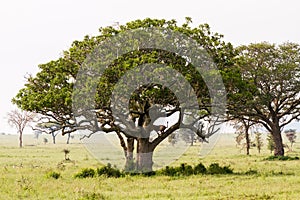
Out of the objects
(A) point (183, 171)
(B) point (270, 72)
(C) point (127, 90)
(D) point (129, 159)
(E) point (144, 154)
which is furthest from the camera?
(B) point (270, 72)

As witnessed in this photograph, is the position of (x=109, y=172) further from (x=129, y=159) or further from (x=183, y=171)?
(x=183, y=171)

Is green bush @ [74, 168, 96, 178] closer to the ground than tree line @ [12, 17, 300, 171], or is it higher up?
closer to the ground

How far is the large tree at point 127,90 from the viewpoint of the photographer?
2522cm

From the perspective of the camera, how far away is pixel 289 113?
4694cm

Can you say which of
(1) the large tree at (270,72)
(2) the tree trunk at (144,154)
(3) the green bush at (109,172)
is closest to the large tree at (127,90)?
(2) the tree trunk at (144,154)

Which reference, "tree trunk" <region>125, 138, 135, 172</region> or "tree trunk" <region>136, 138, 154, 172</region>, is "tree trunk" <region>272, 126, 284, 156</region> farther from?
"tree trunk" <region>136, 138, 154, 172</region>

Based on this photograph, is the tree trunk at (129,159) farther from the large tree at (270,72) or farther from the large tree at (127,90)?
the large tree at (270,72)

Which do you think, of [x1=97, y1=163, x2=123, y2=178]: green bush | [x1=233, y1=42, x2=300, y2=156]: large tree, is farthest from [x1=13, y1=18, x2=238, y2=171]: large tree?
[x1=233, y1=42, x2=300, y2=156]: large tree

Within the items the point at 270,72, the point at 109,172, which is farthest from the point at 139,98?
the point at 270,72

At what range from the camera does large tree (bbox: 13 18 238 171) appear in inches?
993

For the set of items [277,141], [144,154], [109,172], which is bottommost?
[109,172]

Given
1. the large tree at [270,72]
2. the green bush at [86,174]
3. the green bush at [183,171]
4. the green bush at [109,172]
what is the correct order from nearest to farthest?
the green bush at [86,174] → the green bush at [109,172] → the green bush at [183,171] → the large tree at [270,72]

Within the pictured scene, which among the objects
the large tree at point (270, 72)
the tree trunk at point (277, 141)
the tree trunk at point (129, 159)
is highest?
the large tree at point (270, 72)

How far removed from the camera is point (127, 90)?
2486 cm
